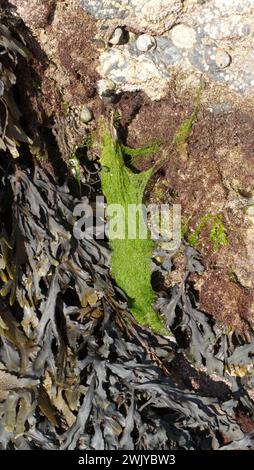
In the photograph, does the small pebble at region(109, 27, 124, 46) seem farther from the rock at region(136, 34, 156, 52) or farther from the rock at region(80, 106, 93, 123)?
the rock at region(80, 106, 93, 123)

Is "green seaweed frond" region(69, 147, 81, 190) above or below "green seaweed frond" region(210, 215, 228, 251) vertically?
above

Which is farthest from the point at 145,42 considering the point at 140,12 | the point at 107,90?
the point at 107,90

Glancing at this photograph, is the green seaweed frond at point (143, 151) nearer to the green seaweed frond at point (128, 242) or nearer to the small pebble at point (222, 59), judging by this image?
the green seaweed frond at point (128, 242)

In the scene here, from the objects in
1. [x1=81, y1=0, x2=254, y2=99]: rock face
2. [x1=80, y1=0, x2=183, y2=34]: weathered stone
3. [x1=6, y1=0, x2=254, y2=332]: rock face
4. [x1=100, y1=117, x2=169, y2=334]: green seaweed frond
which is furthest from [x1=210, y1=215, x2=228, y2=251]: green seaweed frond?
[x1=80, y1=0, x2=183, y2=34]: weathered stone

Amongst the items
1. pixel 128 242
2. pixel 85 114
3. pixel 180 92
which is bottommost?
pixel 128 242

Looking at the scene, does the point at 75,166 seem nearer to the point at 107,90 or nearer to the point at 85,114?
the point at 85,114
